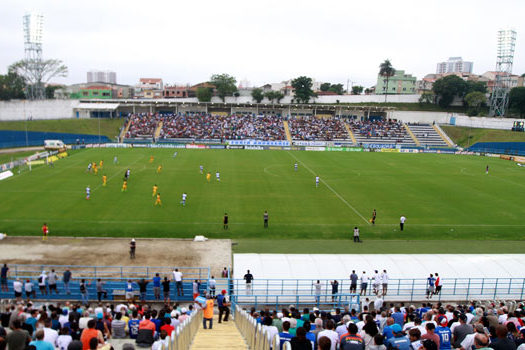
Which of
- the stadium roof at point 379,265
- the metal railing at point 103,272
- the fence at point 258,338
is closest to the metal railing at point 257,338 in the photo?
the fence at point 258,338

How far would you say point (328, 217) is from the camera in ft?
105

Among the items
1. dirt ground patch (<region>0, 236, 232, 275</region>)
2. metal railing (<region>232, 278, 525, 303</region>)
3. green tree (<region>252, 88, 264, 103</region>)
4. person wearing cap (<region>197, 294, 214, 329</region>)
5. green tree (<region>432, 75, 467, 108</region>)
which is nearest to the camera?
person wearing cap (<region>197, 294, 214, 329</region>)

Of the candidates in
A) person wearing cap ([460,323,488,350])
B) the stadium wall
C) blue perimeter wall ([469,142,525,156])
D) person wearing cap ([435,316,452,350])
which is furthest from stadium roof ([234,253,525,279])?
the stadium wall

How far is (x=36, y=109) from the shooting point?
84.5 metres

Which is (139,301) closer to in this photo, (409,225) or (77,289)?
(77,289)

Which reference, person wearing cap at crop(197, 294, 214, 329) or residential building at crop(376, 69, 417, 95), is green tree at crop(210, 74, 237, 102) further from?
person wearing cap at crop(197, 294, 214, 329)

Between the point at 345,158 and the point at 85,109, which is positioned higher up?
the point at 85,109

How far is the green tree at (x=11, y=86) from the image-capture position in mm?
103625

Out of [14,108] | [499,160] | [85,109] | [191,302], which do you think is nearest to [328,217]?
[191,302]

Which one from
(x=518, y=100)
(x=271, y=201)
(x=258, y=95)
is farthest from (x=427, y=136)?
(x=271, y=201)

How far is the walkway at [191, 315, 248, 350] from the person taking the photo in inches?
396

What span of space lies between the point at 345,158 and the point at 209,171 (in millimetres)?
25995

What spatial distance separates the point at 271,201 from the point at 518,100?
304 feet

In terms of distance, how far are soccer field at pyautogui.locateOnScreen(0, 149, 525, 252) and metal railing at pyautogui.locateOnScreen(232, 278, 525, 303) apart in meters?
8.01
